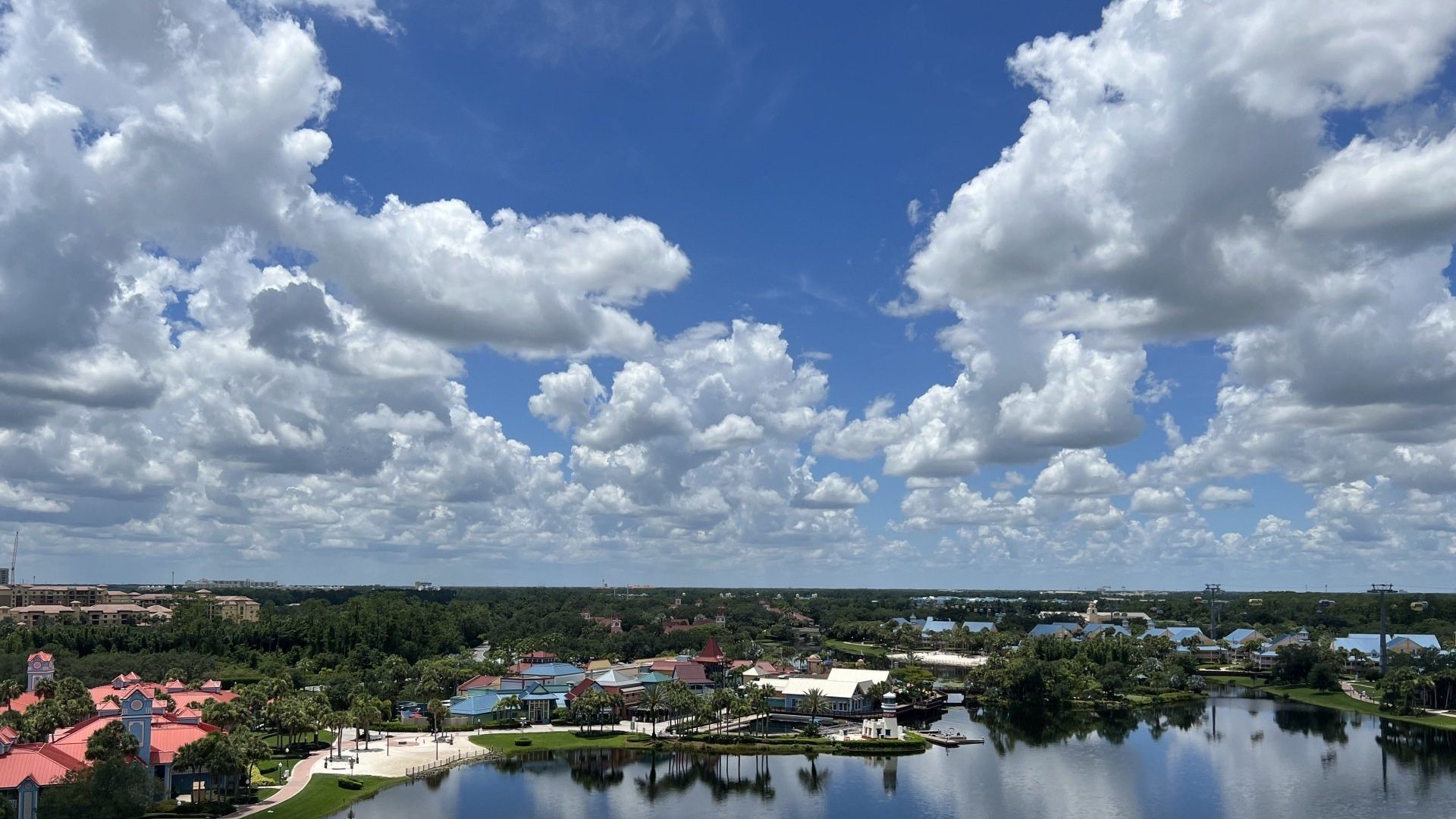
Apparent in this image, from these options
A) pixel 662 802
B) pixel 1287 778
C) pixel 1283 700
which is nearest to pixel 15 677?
pixel 662 802

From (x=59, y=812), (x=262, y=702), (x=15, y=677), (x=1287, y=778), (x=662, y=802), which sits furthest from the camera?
(x=15, y=677)

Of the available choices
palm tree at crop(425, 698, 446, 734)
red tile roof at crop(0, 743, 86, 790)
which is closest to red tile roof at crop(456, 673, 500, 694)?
palm tree at crop(425, 698, 446, 734)

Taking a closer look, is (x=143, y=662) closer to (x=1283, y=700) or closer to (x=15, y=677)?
(x=15, y=677)

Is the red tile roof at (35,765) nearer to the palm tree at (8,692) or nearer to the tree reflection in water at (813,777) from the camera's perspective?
the palm tree at (8,692)

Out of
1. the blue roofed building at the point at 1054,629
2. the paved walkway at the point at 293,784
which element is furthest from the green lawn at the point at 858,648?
the paved walkway at the point at 293,784

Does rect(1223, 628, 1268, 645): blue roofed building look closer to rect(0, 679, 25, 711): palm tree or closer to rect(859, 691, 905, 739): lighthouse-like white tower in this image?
rect(859, 691, 905, 739): lighthouse-like white tower

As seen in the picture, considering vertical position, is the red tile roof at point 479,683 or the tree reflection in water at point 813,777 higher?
the red tile roof at point 479,683
